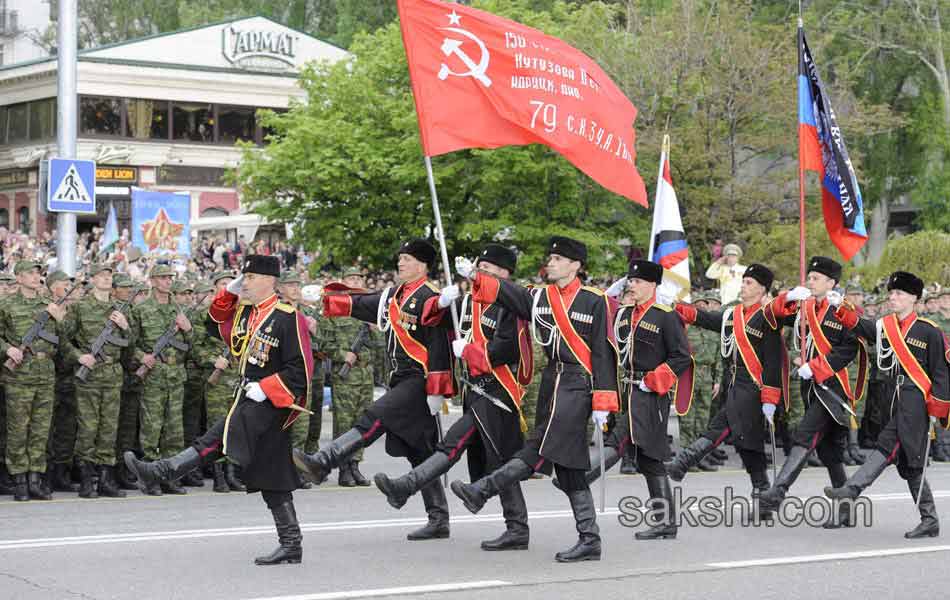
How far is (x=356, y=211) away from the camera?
98.9 ft

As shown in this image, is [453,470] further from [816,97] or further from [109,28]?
[109,28]

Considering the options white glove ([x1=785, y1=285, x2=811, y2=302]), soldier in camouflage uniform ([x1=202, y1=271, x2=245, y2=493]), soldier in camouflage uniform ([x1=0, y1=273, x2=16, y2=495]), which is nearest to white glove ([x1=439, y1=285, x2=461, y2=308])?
white glove ([x1=785, y1=285, x2=811, y2=302])

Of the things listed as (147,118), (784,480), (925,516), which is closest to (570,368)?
(784,480)

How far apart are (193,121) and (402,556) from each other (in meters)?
46.5

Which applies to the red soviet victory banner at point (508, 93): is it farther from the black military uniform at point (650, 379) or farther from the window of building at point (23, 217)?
the window of building at point (23, 217)

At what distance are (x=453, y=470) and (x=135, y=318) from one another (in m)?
3.67

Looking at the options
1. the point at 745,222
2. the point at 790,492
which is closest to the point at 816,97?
the point at 790,492

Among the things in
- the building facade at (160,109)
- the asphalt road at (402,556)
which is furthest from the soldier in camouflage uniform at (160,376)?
the building facade at (160,109)

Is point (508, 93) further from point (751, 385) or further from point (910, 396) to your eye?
point (910, 396)

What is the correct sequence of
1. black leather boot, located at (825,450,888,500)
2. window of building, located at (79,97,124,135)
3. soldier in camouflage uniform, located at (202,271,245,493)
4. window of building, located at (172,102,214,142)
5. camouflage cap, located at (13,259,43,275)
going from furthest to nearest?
1. window of building, located at (172,102,214,142)
2. window of building, located at (79,97,124,135)
3. soldier in camouflage uniform, located at (202,271,245,493)
4. camouflage cap, located at (13,259,43,275)
5. black leather boot, located at (825,450,888,500)

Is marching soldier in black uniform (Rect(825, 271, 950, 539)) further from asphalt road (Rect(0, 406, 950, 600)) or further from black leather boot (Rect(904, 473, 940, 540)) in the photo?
asphalt road (Rect(0, 406, 950, 600))

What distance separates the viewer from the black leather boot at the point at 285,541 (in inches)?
364

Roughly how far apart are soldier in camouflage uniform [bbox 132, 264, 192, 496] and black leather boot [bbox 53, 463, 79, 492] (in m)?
0.70

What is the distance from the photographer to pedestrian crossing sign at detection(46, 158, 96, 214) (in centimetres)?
1634
